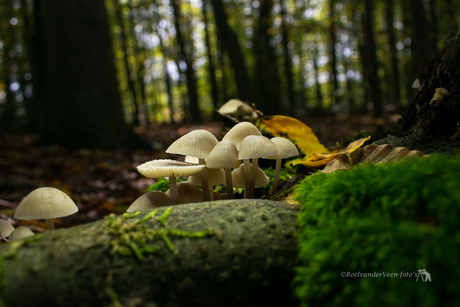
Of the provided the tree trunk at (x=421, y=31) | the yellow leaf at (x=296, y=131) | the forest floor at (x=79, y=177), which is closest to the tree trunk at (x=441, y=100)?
the yellow leaf at (x=296, y=131)

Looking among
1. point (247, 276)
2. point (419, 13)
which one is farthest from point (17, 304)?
point (419, 13)

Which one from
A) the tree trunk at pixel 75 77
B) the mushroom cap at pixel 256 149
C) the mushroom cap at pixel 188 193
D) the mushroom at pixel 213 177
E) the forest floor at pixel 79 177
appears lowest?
the forest floor at pixel 79 177

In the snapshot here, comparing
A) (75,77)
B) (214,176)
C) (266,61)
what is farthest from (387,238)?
(266,61)

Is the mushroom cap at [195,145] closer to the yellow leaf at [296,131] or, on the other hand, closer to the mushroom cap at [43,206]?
the mushroom cap at [43,206]

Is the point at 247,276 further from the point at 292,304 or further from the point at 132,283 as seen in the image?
the point at 132,283

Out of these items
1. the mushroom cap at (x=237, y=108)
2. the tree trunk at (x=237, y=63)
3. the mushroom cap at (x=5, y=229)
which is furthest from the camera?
the tree trunk at (x=237, y=63)
